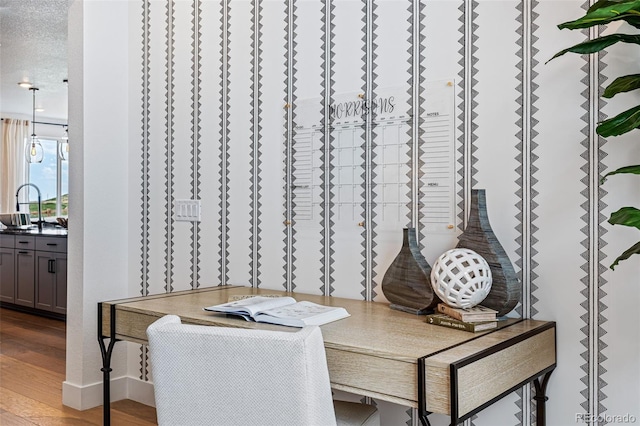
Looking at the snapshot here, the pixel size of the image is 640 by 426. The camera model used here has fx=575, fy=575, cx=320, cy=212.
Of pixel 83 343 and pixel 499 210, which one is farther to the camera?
pixel 83 343

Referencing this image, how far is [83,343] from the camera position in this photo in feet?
9.97

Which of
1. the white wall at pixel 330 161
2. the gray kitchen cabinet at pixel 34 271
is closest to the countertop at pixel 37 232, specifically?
the gray kitchen cabinet at pixel 34 271

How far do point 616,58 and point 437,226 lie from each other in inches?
30.5

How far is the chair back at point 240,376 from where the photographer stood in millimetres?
1288

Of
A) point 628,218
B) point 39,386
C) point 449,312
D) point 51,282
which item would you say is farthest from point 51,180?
point 628,218

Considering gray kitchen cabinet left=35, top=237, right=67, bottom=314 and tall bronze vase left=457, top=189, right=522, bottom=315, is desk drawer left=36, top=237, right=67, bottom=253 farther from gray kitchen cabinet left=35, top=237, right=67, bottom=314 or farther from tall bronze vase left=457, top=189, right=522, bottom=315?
tall bronze vase left=457, top=189, right=522, bottom=315

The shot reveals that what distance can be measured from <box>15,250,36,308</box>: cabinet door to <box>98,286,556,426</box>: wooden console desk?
4.38 metres

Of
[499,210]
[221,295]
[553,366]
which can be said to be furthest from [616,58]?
[221,295]

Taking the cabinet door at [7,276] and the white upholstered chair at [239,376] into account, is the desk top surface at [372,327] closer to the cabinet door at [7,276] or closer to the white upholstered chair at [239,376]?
the white upholstered chair at [239,376]

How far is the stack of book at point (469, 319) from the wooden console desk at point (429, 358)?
0.08 feet

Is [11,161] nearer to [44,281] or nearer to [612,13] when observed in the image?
[44,281]

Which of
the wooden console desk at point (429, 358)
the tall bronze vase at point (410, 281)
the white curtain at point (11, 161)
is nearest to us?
the wooden console desk at point (429, 358)

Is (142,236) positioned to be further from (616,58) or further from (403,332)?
(616,58)

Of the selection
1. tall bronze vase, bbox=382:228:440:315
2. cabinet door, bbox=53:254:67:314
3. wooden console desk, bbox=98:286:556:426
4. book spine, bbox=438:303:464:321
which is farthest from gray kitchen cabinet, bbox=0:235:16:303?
book spine, bbox=438:303:464:321
